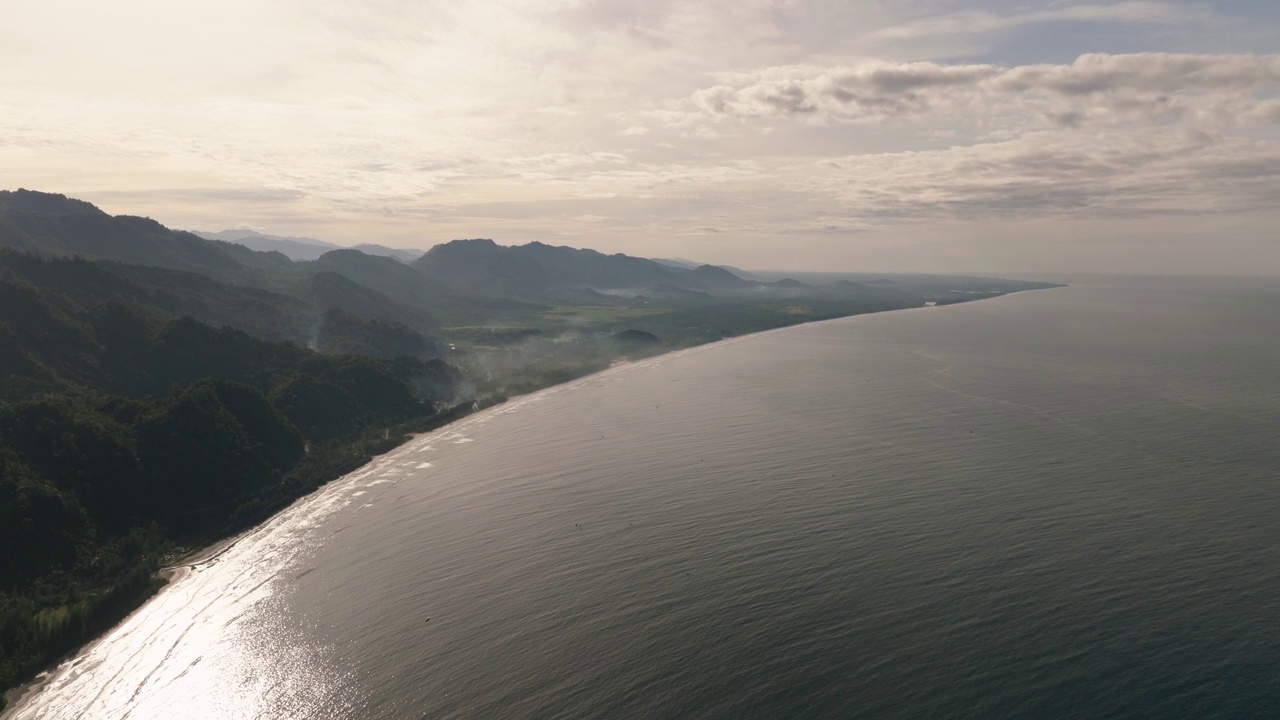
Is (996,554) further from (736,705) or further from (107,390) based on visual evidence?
(107,390)

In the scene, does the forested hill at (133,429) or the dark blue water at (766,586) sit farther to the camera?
the forested hill at (133,429)

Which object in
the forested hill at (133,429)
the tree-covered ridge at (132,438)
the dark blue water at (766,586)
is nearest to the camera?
the dark blue water at (766,586)

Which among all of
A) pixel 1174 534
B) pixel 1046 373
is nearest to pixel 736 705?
pixel 1174 534

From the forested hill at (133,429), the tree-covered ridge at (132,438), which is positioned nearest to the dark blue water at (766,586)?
the forested hill at (133,429)

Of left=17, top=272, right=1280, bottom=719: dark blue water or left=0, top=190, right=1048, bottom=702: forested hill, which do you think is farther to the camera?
left=0, top=190, right=1048, bottom=702: forested hill

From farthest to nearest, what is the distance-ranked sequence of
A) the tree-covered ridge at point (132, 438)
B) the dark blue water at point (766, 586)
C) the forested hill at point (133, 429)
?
1. the forested hill at point (133, 429)
2. the tree-covered ridge at point (132, 438)
3. the dark blue water at point (766, 586)

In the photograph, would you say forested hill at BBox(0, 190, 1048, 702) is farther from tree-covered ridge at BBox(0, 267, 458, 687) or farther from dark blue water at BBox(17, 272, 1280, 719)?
dark blue water at BBox(17, 272, 1280, 719)

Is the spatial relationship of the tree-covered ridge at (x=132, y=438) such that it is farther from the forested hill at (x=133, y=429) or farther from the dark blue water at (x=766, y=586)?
the dark blue water at (x=766, y=586)

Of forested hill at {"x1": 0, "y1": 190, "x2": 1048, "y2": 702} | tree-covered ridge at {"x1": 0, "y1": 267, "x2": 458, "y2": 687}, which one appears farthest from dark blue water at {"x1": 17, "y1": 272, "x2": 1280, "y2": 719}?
tree-covered ridge at {"x1": 0, "y1": 267, "x2": 458, "y2": 687}
